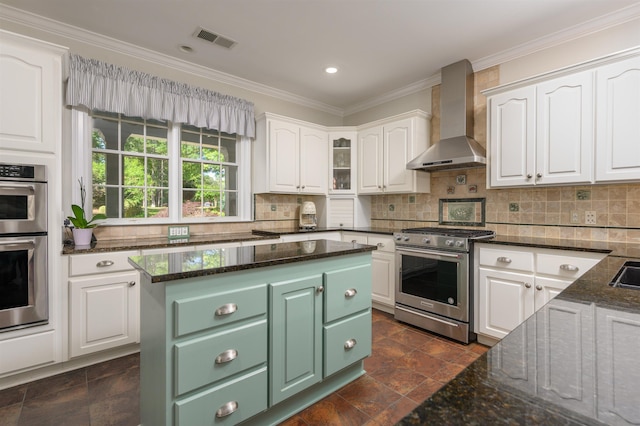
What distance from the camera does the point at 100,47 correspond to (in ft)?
9.35

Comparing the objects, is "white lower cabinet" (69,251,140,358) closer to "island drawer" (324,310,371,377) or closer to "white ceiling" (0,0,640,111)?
"island drawer" (324,310,371,377)

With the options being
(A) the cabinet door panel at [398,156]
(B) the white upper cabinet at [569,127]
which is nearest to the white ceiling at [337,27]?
(B) the white upper cabinet at [569,127]

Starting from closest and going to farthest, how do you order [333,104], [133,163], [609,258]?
[609,258] → [133,163] → [333,104]

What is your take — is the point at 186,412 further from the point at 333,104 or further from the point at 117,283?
the point at 333,104

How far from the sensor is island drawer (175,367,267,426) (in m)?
1.32

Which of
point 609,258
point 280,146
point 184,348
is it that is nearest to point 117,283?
point 184,348

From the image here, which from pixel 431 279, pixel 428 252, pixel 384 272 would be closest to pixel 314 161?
pixel 384 272

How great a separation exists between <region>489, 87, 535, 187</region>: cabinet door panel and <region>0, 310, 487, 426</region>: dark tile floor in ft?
5.09

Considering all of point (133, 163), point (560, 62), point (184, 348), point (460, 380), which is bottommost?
point (184, 348)

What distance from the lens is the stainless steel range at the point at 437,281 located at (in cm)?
275

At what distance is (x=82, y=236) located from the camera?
2.48 m

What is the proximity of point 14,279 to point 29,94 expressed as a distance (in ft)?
4.05

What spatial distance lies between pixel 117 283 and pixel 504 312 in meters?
3.11

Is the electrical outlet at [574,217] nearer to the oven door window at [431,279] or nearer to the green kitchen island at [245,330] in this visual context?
the oven door window at [431,279]
